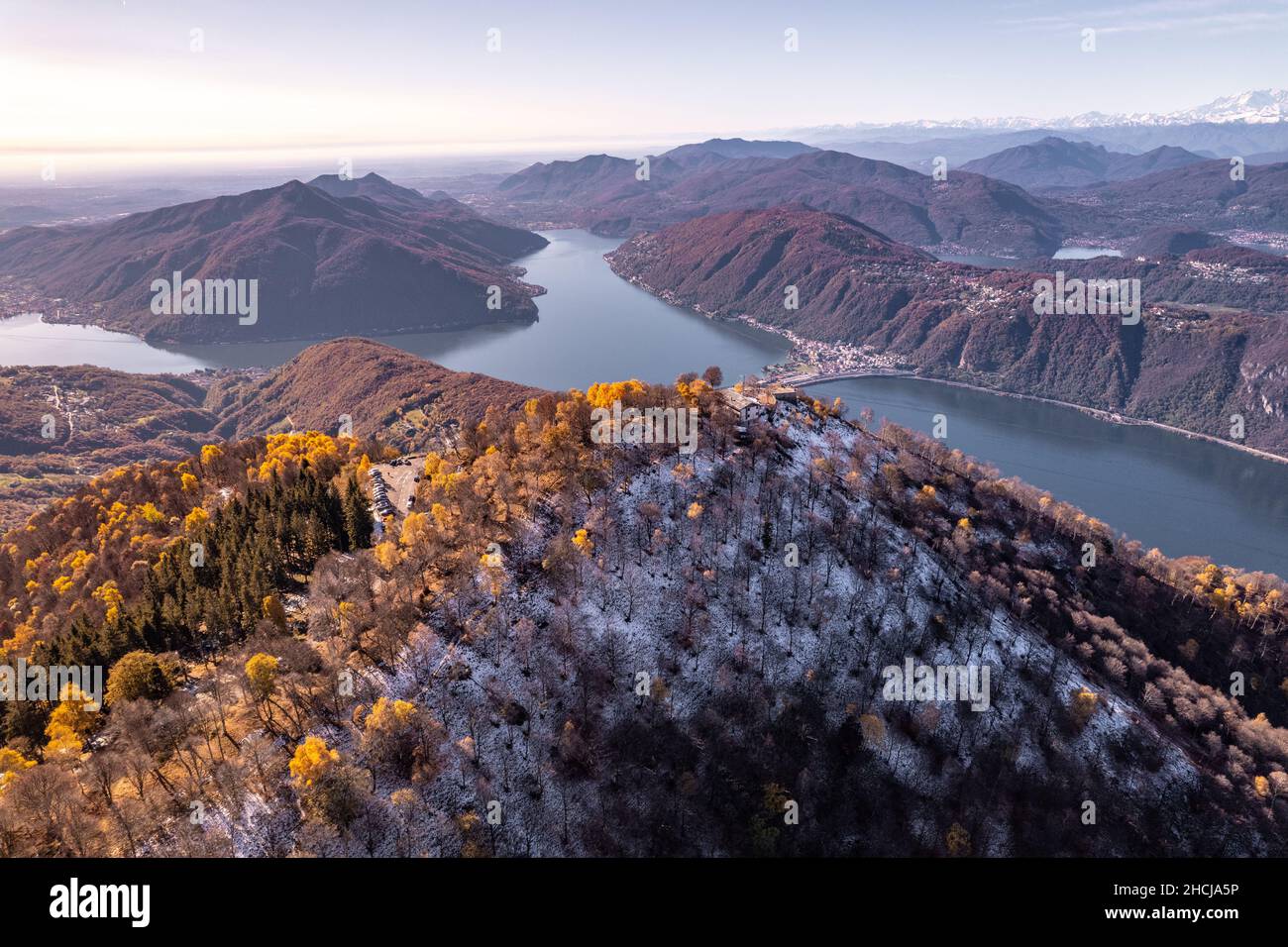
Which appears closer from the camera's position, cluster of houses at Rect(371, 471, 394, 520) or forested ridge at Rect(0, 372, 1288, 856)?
forested ridge at Rect(0, 372, 1288, 856)

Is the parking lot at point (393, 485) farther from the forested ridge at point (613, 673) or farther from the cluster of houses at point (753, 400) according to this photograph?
the cluster of houses at point (753, 400)

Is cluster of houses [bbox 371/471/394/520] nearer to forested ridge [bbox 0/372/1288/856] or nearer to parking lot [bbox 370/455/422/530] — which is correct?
parking lot [bbox 370/455/422/530]

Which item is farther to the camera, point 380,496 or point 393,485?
point 393,485

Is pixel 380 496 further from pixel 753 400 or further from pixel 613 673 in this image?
pixel 753 400

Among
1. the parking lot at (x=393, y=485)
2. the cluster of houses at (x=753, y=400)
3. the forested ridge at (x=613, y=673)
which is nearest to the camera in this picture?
the forested ridge at (x=613, y=673)

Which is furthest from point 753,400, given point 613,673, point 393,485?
point 613,673

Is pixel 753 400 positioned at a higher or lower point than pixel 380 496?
higher

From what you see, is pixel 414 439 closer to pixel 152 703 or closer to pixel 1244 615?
pixel 152 703

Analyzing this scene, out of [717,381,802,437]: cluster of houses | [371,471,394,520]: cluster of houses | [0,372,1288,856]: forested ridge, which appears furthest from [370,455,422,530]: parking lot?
[717,381,802,437]: cluster of houses

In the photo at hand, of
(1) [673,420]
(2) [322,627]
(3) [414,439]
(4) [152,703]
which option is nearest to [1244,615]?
(1) [673,420]

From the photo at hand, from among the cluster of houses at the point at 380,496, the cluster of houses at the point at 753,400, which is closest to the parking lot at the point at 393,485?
the cluster of houses at the point at 380,496

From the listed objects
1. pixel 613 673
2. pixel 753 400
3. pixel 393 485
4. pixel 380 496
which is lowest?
pixel 613 673
